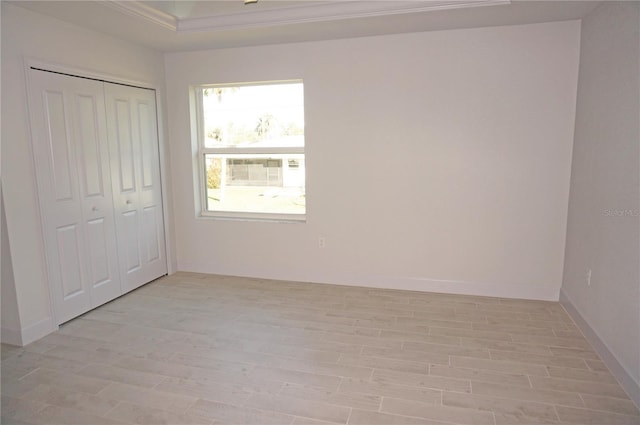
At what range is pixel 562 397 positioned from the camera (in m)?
2.37

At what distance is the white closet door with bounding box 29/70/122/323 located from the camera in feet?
10.3

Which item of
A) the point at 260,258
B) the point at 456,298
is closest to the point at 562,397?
the point at 456,298

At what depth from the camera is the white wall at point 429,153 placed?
361 centimetres

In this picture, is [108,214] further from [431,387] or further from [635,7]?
[635,7]

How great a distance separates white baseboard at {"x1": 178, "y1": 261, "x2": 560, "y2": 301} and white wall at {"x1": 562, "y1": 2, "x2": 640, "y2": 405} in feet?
0.99

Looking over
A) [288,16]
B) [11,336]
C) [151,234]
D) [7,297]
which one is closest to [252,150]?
[151,234]

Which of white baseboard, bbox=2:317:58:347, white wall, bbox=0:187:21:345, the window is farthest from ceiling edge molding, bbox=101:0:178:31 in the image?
white baseboard, bbox=2:317:58:347

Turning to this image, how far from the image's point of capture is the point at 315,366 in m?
2.75

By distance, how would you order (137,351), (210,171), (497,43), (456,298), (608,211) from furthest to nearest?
(210,171) → (456,298) → (497,43) → (137,351) → (608,211)

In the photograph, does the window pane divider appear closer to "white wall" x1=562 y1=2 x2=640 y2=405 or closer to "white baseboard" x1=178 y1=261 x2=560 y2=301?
"white baseboard" x1=178 y1=261 x2=560 y2=301

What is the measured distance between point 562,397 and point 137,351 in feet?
8.99

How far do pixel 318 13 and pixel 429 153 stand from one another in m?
1.57

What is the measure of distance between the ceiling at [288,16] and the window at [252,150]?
26.9 inches

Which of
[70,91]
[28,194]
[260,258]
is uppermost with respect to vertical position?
[70,91]
